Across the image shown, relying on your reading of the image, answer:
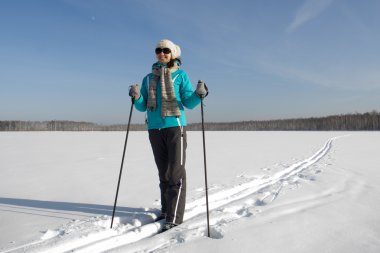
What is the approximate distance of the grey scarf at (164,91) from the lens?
2.68 m

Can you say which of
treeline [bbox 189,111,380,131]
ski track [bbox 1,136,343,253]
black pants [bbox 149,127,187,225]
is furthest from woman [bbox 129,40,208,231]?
treeline [bbox 189,111,380,131]

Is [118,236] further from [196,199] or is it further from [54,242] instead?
[196,199]

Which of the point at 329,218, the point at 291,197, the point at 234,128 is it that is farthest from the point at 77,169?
the point at 234,128

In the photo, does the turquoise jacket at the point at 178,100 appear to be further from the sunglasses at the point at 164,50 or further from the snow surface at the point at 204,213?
the snow surface at the point at 204,213

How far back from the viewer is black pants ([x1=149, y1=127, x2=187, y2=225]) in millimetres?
2639

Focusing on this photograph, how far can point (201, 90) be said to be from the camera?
8.41 feet

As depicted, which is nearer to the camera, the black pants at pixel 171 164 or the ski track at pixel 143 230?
the ski track at pixel 143 230

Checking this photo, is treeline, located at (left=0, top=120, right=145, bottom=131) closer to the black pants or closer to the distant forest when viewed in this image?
the distant forest

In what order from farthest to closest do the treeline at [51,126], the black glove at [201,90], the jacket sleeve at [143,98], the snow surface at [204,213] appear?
the treeline at [51,126] < the jacket sleeve at [143,98] < the black glove at [201,90] < the snow surface at [204,213]

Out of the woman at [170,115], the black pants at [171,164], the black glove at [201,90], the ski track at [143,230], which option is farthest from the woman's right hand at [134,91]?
the ski track at [143,230]

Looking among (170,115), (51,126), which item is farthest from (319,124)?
(170,115)

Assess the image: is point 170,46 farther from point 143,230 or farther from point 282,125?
point 282,125

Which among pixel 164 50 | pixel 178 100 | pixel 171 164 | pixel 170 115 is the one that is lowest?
pixel 171 164

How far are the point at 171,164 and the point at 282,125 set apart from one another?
4573 cm
